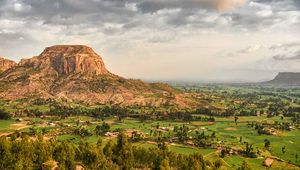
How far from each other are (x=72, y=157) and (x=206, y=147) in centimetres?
9530

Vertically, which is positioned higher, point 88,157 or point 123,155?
point 88,157

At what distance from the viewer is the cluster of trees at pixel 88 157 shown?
95188mm

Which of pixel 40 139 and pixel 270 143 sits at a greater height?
pixel 40 139

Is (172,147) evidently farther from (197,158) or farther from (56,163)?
(56,163)

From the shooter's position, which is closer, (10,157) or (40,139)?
(10,157)

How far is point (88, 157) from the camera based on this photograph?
4156 inches

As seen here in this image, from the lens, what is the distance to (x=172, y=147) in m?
175

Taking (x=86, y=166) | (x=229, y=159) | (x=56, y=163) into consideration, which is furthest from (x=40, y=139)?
(x=229, y=159)

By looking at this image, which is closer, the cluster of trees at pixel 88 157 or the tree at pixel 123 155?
the cluster of trees at pixel 88 157

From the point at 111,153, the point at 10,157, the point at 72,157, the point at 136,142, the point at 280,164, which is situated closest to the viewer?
the point at 10,157

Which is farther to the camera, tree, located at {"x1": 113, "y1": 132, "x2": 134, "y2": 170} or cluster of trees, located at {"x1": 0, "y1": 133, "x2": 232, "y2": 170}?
tree, located at {"x1": 113, "y1": 132, "x2": 134, "y2": 170}

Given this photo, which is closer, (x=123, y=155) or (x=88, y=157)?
(x=88, y=157)

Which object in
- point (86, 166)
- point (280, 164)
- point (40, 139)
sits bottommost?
point (280, 164)

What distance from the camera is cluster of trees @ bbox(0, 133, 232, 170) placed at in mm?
95188
